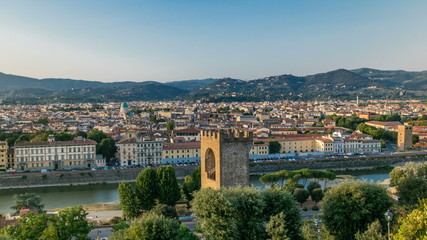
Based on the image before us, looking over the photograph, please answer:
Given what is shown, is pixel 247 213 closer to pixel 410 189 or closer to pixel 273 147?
pixel 410 189

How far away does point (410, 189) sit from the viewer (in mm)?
15539

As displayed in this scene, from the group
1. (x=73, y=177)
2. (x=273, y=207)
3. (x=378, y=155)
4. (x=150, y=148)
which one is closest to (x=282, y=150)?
(x=378, y=155)

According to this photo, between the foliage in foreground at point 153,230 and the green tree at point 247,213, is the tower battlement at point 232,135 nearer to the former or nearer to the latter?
the green tree at point 247,213

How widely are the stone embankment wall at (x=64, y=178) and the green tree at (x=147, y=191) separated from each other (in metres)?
10.9

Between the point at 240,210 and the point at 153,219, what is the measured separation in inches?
79.4

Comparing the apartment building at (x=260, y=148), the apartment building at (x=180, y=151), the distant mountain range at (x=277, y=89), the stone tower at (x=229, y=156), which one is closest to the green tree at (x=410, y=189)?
the stone tower at (x=229, y=156)

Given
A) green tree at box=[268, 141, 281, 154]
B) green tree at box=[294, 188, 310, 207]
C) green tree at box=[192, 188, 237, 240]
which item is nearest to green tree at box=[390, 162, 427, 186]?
green tree at box=[294, 188, 310, 207]

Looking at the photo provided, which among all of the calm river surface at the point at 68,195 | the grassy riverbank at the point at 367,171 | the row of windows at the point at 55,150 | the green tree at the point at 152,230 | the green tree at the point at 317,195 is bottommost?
the calm river surface at the point at 68,195

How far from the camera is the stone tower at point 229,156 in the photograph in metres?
11.3

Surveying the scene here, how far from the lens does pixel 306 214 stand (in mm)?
17219

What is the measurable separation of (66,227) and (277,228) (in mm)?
4955

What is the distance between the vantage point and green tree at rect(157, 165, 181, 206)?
57.6ft

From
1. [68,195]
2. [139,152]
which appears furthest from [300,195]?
[139,152]

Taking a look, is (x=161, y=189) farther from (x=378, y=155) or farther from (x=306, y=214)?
(x=378, y=155)
